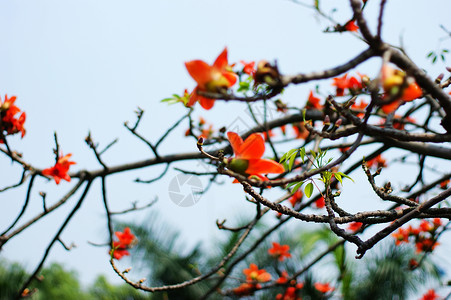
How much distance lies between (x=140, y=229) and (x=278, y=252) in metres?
3.69

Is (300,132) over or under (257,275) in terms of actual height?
over

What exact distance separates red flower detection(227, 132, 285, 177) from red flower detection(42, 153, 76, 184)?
1694 millimetres

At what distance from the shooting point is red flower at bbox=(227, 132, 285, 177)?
107 centimetres

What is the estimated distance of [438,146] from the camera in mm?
1864

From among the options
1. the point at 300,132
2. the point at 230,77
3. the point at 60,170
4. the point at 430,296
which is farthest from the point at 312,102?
the point at 430,296

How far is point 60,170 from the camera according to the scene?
8.13ft

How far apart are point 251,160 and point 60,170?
1831mm

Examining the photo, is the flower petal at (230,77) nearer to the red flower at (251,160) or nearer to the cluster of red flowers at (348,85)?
the red flower at (251,160)

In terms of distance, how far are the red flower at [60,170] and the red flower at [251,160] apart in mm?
1694

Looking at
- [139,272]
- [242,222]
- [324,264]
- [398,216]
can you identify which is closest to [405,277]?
[324,264]

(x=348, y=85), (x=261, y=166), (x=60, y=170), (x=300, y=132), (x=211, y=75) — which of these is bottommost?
(x=261, y=166)

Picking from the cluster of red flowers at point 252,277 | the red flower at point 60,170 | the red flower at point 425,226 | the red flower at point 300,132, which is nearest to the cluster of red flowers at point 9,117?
the red flower at point 60,170

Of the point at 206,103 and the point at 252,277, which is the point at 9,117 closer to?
the point at 206,103

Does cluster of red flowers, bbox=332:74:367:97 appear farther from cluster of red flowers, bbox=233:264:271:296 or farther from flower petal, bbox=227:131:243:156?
cluster of red flowers, bbox=233:264:271:296
